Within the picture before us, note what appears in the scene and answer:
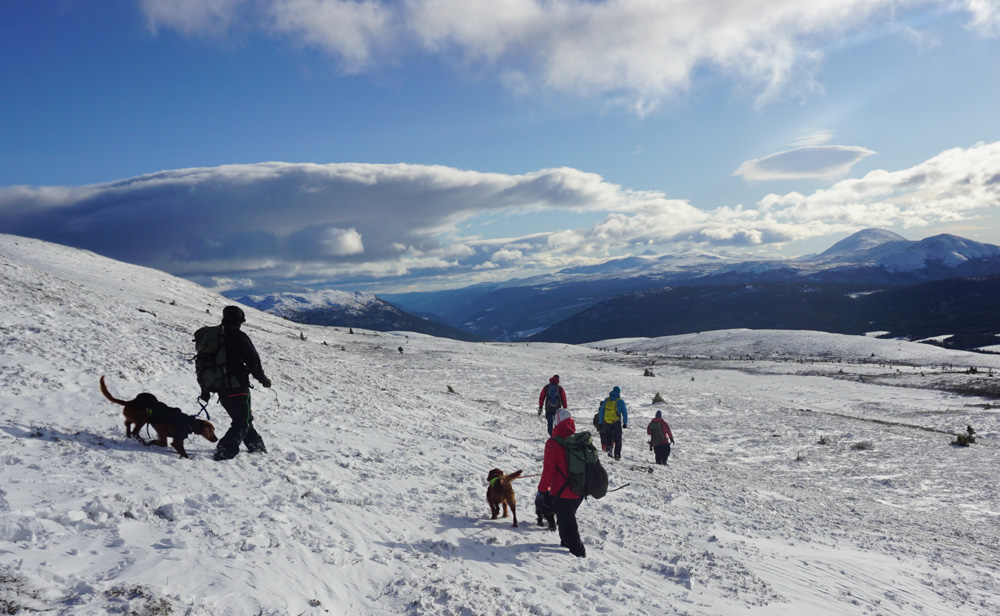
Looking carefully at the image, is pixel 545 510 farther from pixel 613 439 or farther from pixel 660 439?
pixel 660 439

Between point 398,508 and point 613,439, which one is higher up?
point 398,508

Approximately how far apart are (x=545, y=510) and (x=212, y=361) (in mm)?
6010

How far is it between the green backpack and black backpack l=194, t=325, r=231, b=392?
5659 mm

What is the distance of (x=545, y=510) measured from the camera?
316 inches

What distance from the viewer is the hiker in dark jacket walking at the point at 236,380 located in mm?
7996

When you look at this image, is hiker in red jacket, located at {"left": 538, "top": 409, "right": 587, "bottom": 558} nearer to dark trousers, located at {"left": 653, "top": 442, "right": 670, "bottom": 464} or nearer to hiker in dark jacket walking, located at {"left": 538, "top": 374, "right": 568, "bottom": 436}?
hiker in dark jacket walking, located at {"left": 538, "top": 374, "right": 568, "bottom": 436}

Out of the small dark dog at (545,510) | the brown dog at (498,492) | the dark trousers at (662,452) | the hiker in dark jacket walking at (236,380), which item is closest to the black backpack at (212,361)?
the hiker in dark jacket walking at (236,380)

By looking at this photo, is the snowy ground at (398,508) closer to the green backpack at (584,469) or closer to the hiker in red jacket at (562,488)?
the hiker in red jacket at (562,488)

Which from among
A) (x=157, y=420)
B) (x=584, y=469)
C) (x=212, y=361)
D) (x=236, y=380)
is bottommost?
(x=584, y=469)

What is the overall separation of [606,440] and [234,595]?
12100 mm

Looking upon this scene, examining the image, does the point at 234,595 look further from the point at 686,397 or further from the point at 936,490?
the point at 686,397

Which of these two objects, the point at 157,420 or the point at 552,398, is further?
the point at 552,398

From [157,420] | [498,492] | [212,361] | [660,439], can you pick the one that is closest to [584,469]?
[498,492]

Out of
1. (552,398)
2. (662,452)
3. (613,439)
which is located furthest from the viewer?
(552,398)
